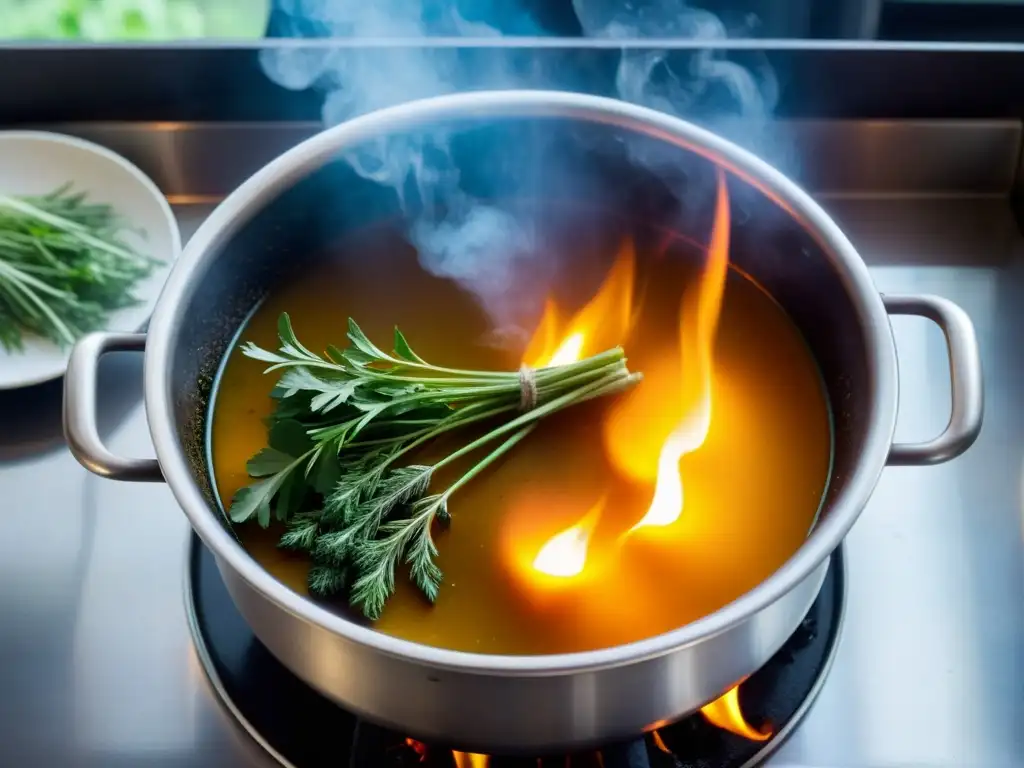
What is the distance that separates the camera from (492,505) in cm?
121

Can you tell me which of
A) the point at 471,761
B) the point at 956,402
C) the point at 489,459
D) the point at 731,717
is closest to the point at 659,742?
the point at 731,717

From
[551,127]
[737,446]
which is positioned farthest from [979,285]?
[551,127]

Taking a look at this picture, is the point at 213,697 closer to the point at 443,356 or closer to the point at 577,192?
the point at 443,356

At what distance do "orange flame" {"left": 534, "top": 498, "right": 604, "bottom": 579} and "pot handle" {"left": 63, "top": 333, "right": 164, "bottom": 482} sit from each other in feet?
1.31

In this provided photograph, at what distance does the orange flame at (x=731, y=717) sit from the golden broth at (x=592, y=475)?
0.14 metres

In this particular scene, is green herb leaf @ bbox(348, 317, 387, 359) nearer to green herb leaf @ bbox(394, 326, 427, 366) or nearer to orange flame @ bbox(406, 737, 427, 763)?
green herb leaf @ bbox(394, 326, 427, 366)

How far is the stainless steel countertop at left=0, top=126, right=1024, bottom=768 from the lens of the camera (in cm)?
122

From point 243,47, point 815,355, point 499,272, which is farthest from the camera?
point 243,47

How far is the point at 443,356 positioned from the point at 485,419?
12 centimetres

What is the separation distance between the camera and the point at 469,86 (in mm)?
1609

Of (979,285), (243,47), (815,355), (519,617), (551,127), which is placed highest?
(243,47)

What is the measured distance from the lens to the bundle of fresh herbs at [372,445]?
3.58 feet

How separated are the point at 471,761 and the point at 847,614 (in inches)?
18.8

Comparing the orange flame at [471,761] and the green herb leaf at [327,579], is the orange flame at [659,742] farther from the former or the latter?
the green herb leaf at [327,579]
